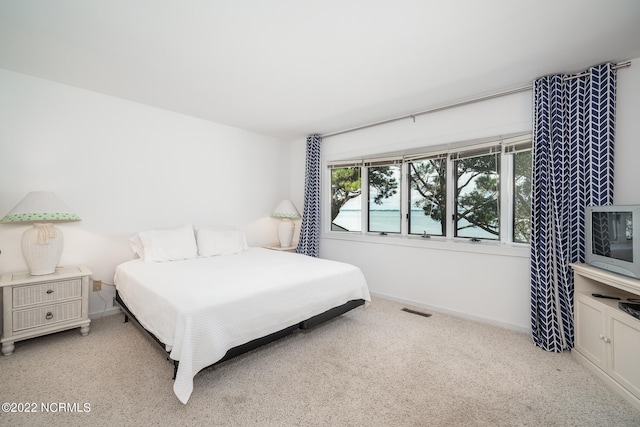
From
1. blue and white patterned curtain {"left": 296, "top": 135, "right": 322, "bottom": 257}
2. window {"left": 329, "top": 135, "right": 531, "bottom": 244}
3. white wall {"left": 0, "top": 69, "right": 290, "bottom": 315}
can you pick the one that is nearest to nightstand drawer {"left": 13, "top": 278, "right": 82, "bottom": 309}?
white wall {"left": 0, "top": 69, "right": 290, "bottom": 315}

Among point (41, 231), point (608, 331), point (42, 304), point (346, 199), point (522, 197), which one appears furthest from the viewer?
point (346, 199)

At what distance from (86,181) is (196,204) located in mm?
1182

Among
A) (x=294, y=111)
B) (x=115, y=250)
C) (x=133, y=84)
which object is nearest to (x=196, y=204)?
(x=115, y=250)

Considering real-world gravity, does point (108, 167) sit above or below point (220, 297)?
above

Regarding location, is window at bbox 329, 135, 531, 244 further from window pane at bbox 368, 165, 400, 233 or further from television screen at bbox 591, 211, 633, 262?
television screen at bbox 591, 211, 633, 262

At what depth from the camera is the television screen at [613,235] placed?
1884mm

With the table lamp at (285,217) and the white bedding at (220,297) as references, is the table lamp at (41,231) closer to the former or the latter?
the white bedding at (220,297)

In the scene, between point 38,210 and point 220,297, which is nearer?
point 220,297

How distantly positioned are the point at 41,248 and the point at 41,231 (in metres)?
0.15

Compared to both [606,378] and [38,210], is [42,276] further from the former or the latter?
[606,378]

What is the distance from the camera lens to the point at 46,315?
240cm

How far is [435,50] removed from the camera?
2.16 metres

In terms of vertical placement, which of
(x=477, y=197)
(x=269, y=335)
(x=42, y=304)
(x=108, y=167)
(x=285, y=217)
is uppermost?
(x=108, y=167)

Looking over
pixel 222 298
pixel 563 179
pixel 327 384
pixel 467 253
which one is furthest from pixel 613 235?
pixel 222 298
